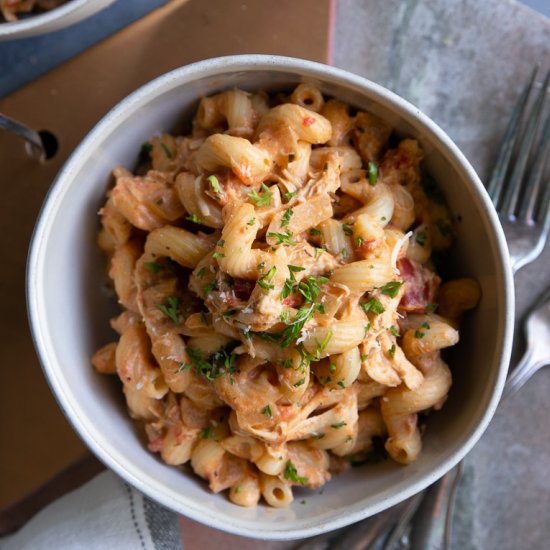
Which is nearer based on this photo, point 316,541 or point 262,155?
point 262,155

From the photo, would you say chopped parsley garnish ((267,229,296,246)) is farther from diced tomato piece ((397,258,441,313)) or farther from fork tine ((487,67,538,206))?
fork tine ((487,67,538,206))

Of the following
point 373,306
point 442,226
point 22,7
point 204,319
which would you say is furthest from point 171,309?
point 22,7

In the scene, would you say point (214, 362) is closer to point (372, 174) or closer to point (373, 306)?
point (373, 306)

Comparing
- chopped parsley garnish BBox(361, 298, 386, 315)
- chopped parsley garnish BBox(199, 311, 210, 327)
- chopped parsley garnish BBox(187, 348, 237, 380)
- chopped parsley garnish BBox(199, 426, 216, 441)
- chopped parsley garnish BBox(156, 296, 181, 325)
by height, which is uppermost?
chopped parsley garnish BBox(361, 298, 386, 315)

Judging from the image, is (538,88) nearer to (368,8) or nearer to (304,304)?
(368,8)

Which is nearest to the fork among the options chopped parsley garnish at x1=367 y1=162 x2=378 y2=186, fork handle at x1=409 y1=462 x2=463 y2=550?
fork handle at x1=409 y1=462 x2=463 y2=550

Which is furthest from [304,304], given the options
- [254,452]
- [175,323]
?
[254,452]
